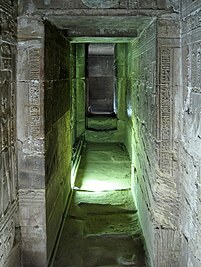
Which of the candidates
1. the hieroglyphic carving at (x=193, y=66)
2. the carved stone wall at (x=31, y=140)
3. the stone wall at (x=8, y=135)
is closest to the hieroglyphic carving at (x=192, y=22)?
the hieroglyphic carving at (x=193, y=66)

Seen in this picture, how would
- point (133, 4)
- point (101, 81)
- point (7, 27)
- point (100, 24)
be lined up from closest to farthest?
point (7, 27)
point (133, 4)
point (100, 24)
point (101, 81)

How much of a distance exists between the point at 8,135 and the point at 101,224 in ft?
7.85

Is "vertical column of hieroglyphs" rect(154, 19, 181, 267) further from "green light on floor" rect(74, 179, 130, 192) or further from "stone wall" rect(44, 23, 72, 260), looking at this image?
"green light on floor" rect(74, 179, 130, 192)

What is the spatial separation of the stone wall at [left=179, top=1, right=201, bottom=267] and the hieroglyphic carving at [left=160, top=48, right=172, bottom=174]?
16 centimetres

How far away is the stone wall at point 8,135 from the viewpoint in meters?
3.47

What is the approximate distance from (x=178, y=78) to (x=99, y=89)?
13.3 meters

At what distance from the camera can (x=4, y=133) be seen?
3.57m

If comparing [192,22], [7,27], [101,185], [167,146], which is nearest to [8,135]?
[7,27]

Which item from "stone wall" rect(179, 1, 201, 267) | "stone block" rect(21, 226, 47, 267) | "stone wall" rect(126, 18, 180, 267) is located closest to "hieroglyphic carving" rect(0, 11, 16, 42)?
"stone wall" rect(126, 18, 180, 267)

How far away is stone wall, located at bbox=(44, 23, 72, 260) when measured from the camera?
429 centimetres

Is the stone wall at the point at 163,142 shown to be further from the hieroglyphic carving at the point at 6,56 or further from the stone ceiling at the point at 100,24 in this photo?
the hieroglyphic carving at the point at 6,56

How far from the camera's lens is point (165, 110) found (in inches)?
157

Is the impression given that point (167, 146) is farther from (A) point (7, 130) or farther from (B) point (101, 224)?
(B) point (101, 224)

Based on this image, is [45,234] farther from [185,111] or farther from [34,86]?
[185,111]
